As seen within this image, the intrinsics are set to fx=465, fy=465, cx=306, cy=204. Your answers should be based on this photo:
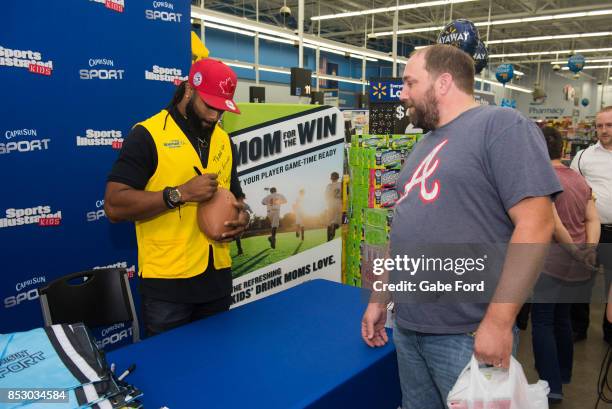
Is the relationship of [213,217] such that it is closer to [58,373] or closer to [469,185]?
[58,373]

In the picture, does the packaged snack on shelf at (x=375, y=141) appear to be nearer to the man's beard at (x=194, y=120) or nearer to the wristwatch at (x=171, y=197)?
the man's beard at (x=194, y=120)

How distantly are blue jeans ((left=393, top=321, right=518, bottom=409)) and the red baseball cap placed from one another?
46.1 inches

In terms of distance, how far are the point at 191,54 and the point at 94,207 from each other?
1343mm

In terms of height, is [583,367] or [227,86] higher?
[227,86]

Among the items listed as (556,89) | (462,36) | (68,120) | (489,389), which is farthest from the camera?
(556,89)

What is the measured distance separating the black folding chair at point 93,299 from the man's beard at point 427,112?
1.51m

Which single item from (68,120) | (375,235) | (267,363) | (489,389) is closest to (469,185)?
(489,389)

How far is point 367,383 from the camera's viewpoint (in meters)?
1.65

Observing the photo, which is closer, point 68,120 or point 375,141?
point 68,120

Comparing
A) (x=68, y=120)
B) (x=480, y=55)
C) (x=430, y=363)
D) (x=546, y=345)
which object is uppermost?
(x=480, y=55)

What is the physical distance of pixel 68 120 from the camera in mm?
2809

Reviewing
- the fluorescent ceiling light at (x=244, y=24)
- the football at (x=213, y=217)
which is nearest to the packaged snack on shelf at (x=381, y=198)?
the football at (x=213, y=217)

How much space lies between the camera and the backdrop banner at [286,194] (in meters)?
3.28

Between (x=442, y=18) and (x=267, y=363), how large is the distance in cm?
1838
